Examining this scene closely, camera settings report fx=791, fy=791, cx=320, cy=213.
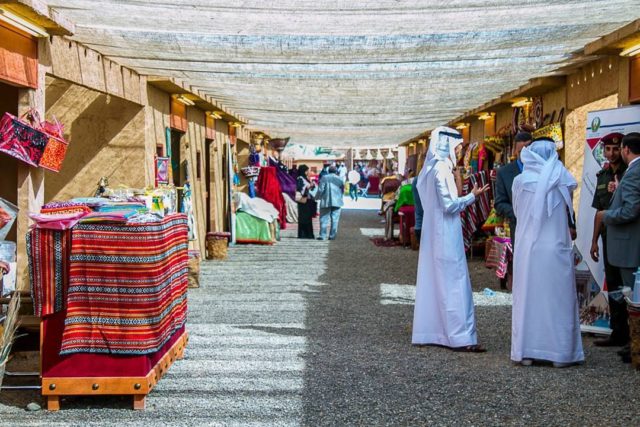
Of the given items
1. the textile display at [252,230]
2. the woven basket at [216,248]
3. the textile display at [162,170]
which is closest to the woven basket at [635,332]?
the textile display at [162,170]

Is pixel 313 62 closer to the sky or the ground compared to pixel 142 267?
closer to the sky

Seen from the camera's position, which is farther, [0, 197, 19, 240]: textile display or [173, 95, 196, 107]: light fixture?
[173, 95, 196, 107]: light fixture

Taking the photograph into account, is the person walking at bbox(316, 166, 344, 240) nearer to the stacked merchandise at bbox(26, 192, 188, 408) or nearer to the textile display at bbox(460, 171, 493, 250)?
the textile display at bbox(460, 171, 493, 250)

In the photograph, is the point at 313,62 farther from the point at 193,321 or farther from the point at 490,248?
the point at 490,248

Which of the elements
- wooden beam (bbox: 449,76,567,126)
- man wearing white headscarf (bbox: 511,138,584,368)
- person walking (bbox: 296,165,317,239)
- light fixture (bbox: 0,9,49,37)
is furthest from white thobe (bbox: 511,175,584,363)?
person walking (bbox: 296,165,317,239)

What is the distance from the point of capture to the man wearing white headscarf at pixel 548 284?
513 centimetres

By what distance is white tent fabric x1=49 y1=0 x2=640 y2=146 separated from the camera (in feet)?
16.3

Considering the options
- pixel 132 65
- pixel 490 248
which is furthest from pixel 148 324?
pixel 490 248

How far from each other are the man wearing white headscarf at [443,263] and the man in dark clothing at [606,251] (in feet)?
3.09

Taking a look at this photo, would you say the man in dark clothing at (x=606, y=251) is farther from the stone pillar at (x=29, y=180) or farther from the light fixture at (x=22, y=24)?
the light fixture at (x=22, y=24)

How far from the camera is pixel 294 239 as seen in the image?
15469 millimetres

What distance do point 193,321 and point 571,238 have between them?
318 cm

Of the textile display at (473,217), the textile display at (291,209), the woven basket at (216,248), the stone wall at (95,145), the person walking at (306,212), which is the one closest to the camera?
the stone wall at (95,145)

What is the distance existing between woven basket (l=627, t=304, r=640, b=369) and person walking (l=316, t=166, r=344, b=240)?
32.4 feet
